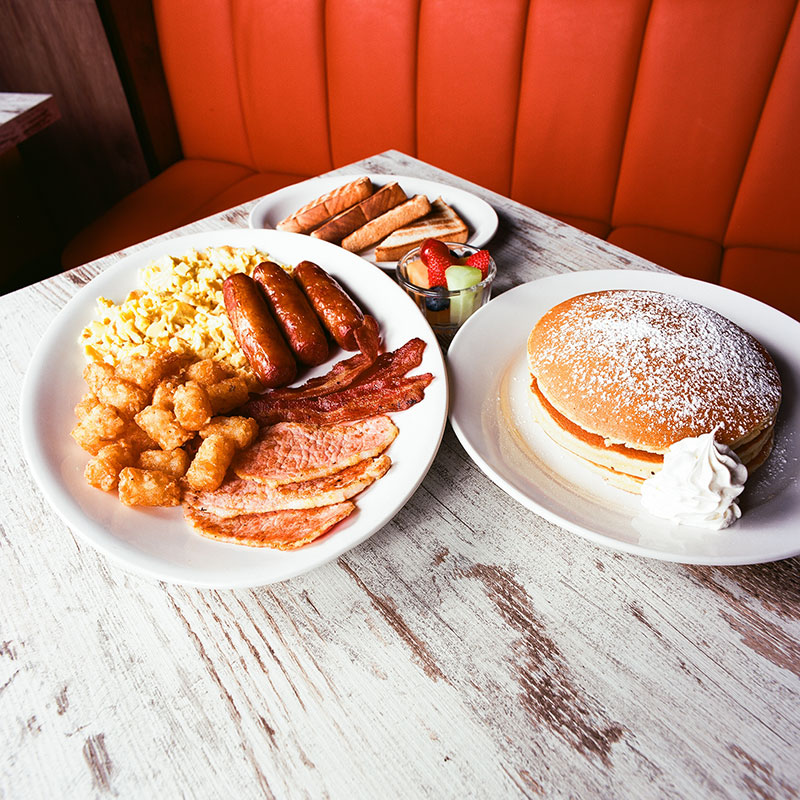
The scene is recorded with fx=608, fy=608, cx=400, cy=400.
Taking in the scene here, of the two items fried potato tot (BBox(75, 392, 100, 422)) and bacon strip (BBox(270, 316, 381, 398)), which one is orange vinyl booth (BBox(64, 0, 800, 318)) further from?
fried potato tot (BBox(75, 392, 100, 422))

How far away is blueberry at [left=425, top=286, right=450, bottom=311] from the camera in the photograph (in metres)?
1.46

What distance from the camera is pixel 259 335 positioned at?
1309mm

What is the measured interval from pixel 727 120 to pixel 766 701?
2.32m

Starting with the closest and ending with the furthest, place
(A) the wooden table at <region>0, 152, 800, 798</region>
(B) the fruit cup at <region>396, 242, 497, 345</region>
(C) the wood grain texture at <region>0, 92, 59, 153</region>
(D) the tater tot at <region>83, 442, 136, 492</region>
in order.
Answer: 1. (A) the wooden table at <region>0, 152, 800, 798</region>
2. (D) the tater tot at <region>83, 442, 136, 492</region>
3. (B) the fruit cup at <region>396, 242, 497, 345</region>
4. (C) the wood grain texture at <region>0, 92, 59, 153</region>

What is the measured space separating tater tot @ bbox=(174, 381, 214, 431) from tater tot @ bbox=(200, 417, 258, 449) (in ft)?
0.06

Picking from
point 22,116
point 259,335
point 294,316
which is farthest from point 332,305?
point 22,116

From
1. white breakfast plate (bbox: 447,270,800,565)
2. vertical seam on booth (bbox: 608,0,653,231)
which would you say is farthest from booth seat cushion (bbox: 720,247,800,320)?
white breakfast plate (bbox: 447,270,800,565)

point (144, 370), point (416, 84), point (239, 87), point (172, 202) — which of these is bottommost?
point (172, 202)

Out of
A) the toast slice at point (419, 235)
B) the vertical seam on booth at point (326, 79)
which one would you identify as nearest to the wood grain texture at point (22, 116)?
the vertical seam on booth at point (326, 79)

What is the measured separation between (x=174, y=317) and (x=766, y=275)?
225 centimetres

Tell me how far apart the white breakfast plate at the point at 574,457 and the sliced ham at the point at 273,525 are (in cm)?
27

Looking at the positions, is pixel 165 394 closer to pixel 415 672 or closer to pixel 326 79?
pixel 415 672

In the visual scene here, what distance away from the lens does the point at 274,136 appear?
3.33 m

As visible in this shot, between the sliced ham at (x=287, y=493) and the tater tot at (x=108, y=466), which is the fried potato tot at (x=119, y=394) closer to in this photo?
the tater tot at (x=108, y=466)
